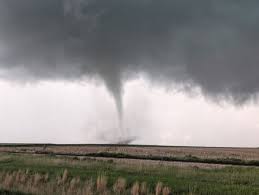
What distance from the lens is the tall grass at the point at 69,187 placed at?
74.1ft

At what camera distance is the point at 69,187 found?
24.1 m

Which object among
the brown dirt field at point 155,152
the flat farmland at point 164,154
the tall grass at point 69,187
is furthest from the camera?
the brown dirt field at point 155,152

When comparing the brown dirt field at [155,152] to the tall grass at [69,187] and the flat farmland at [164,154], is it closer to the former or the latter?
the flat farmland at [164,154]

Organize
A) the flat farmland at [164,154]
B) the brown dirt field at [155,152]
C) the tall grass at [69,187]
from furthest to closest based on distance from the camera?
the brown dirt field at [155,152] < the flat farmland at [164,154] < the tall grass at [69,187]

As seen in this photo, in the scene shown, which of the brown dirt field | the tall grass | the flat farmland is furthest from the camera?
the brown dirt field

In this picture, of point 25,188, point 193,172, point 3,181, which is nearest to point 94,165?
point 193,172

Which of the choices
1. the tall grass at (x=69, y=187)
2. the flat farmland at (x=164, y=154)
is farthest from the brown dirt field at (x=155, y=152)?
the tall grass at (x=69, y=187)

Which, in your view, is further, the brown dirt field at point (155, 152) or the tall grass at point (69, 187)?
the brown dirt field at point (155, 152)

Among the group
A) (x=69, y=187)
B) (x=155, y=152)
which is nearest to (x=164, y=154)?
(x=155, y=152)

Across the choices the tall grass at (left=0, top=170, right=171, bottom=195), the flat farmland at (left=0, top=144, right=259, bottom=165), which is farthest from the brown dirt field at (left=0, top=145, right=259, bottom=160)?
the tall grass at (left=0, top=170, right=171, bottom=195)

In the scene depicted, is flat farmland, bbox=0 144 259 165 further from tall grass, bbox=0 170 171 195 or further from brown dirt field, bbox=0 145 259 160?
tall grass, bbox=0 170 171 195

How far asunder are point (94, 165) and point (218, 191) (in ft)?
64.0

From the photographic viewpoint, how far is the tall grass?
22594 mm

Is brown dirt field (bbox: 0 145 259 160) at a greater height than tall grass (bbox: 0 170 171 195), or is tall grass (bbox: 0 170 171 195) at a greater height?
brown dirt field (bbox: 0 145 259 160)
